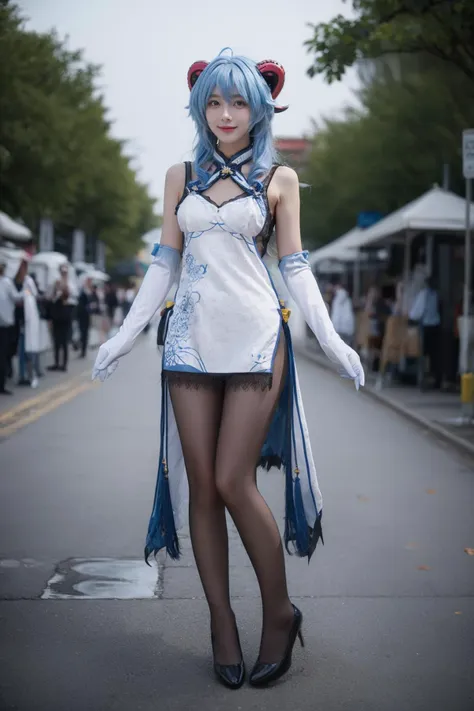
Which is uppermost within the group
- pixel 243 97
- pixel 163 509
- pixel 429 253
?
pixel 429 253

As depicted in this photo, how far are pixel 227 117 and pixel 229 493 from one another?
1256 millimetres

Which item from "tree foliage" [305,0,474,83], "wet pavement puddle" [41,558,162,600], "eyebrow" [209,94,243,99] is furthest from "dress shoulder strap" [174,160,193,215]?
"tree foliage" [305,0,474,83]

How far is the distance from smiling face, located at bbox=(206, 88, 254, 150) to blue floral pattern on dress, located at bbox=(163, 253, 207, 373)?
43cm

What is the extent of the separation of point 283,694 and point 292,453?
2.69ft

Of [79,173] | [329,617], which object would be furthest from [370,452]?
[79,173]

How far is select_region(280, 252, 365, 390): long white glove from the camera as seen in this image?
156 inches

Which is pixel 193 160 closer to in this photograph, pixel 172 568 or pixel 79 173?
pixel 172 568

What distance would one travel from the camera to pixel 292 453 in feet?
13.4

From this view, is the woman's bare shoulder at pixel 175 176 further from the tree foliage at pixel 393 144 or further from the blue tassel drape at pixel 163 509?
the tree foliage at pixel 393 144

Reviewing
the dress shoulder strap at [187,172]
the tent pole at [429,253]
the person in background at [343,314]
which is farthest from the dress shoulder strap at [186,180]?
the person in background at [343,314]

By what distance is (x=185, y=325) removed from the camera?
389 cm

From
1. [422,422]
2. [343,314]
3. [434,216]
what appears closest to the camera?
[422,422]

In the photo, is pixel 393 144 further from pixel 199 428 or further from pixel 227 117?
pixel 199 428

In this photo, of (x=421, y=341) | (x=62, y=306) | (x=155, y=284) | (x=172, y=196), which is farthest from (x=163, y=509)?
(x=62, y=306)
